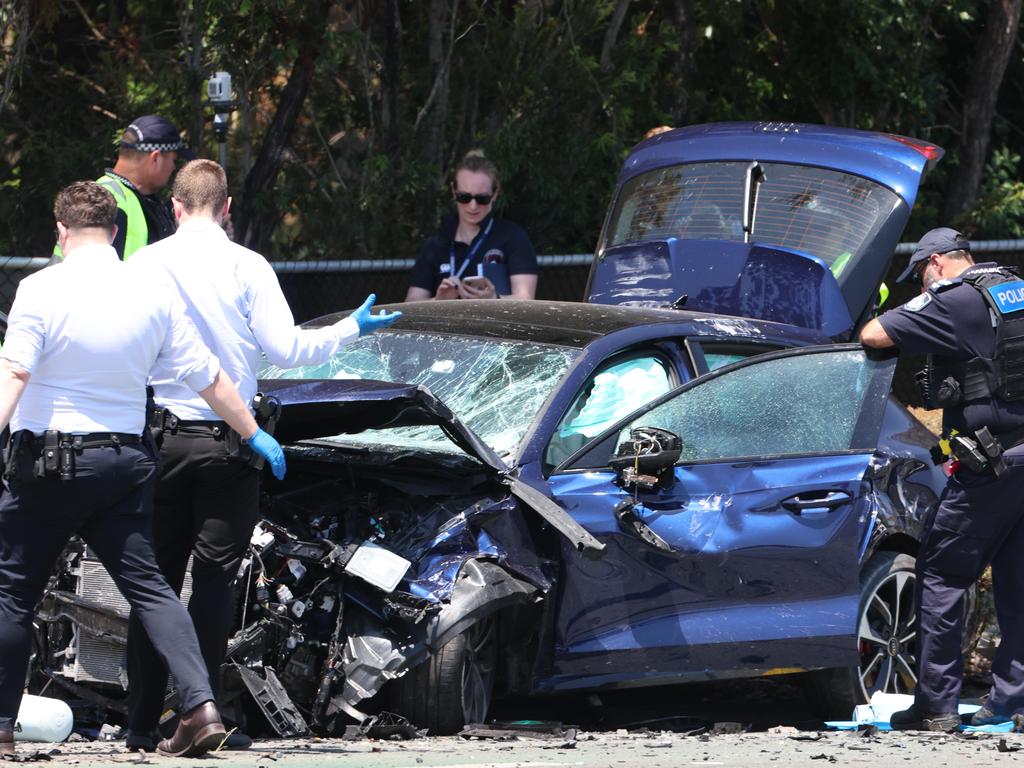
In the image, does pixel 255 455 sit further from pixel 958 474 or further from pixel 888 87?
pixel 888 87

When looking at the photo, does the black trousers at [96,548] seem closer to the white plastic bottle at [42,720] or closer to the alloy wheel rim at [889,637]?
the white plastic bottle at [42,720]

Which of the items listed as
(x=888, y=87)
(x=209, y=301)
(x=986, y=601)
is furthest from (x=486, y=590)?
(x=888, y=87)

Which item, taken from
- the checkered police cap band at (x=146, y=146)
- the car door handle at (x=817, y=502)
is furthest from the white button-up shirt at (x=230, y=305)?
the car door handle at (x=817, y=502)

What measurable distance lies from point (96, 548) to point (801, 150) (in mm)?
4532

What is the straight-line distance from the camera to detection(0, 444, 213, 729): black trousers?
16.1 feet

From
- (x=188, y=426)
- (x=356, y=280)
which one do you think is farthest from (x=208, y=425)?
(x=356, y=280)

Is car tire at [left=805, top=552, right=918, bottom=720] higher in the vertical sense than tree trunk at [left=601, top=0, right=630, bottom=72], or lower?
lower

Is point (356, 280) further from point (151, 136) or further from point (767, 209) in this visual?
point (151, 136)

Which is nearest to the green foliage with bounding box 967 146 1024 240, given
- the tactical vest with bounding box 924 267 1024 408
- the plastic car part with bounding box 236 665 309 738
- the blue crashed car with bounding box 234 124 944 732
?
the blue crashed car with bounding box 234 124 944 732

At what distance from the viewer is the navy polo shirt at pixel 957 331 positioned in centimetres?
621

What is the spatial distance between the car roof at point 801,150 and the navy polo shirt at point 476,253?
2.25 feet

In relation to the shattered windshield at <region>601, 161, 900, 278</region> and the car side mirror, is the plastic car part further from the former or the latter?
the shattered windshield at <region>601, 161, 900, 278</region>

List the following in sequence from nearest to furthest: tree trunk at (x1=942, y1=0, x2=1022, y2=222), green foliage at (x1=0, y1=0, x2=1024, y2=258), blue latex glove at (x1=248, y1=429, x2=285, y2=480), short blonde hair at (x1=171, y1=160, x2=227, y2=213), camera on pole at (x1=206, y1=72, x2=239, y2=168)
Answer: blue latex glove at (x1=248, y1=429, x2=285, y2=480)
short blonde hair at (x1=171, y1=160, x2=227, y2=213)
camera on pole at (x1=206, y1=72, x2=239, y2=168)
green foliage at (x1=0, y1=0, x2=1024, y2=258)
tree trunk at (x1=942, y1=0, x2=1022, y2=222)

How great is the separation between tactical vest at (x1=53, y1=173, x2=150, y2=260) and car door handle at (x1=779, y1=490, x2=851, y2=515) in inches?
105
